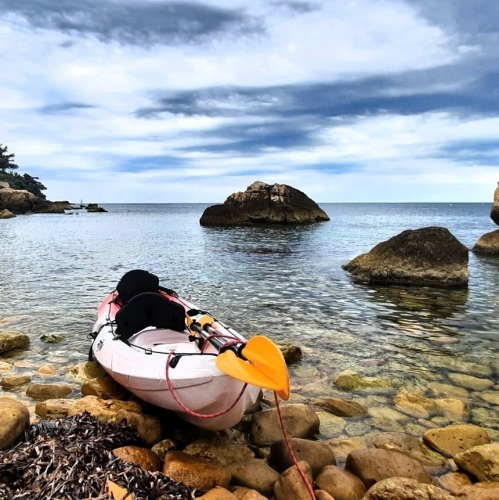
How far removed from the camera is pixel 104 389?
629 cm

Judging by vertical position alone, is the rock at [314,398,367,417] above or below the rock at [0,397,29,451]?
below

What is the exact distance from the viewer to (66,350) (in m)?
8.72

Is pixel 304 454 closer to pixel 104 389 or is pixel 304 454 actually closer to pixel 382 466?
pixel 382 466

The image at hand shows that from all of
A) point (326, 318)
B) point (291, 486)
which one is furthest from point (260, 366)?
point (326, 318)

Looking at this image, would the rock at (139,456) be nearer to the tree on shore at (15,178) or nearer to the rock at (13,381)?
the rock at (13,381)

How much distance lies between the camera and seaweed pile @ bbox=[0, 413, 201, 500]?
11.9 ft

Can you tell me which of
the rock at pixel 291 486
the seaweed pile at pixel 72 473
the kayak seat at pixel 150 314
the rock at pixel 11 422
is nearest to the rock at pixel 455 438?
the rock at pixel 291 486

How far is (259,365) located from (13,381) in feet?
15.6

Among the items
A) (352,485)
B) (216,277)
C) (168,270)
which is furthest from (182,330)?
(168,270)

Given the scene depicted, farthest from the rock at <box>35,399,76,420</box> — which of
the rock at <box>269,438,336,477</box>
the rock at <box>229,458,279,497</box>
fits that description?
the rock at <box>269,438,336,477</box>

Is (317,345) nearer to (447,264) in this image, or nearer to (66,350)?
(66,350)

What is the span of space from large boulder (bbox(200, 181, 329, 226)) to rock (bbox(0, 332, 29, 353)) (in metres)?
43.6

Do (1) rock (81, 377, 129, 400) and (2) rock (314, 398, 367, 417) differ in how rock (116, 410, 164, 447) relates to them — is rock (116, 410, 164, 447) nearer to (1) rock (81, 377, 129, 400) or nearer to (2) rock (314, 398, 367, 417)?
(1) rock (81, 377, 129, 400)

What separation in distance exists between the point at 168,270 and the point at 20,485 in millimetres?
16346
